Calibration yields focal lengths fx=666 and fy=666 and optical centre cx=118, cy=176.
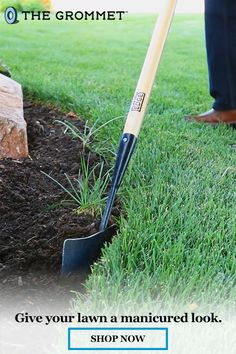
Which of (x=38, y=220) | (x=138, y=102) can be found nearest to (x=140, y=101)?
(x=138, y=102)

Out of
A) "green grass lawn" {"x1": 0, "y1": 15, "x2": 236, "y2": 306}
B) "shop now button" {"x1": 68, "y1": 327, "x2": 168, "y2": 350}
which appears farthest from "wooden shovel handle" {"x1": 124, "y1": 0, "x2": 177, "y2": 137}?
"shop now button" {"x1": 68, "y1": 327, "x2": 168, "y2": 350}

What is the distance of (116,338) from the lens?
1.55 metres

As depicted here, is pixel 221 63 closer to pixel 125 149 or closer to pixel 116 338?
pixel 125 149

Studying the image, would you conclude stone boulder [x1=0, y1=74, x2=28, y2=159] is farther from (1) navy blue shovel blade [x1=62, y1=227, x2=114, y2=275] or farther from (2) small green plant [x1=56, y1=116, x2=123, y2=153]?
(1) navy blue shovel blade [x1=62, y1=227, x2=114, y2=275]

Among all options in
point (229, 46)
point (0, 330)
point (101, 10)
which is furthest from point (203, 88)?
point (0, 330)

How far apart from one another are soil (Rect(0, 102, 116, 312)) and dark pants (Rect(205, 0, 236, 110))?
3.68 feet

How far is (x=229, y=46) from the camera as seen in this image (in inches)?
143

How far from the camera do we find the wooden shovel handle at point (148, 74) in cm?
225

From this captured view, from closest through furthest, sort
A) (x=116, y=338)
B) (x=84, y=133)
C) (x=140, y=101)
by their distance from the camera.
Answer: (x=116, y=338) < (x=140, y=101) < (x=84, y=133)

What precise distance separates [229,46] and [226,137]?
0.61 metres

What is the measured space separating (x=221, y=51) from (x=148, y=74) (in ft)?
4.75

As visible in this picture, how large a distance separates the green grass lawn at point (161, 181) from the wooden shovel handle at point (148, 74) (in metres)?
0.23

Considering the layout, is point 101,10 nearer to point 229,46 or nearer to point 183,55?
point 229,46

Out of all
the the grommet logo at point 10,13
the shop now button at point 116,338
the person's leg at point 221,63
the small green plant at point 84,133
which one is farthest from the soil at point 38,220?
the person's leg at point 221,63
